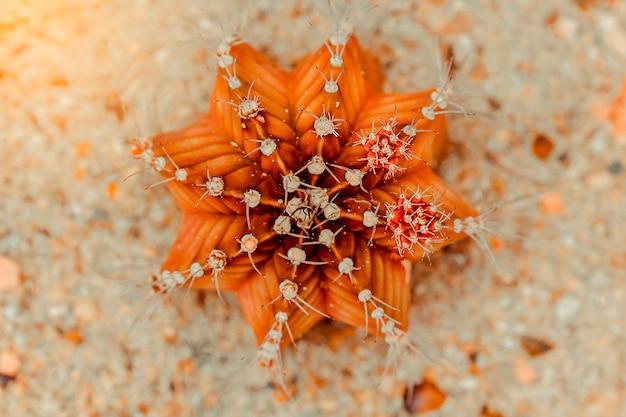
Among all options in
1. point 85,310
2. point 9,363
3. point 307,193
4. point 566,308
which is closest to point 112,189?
point 85,310

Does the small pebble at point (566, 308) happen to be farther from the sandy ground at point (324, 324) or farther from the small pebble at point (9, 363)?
the small pebble at point (9, 363)

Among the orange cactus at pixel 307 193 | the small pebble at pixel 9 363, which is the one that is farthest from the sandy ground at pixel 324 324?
the orange cactus at pixel 307 193

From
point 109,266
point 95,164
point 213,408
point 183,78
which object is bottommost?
point 213,408

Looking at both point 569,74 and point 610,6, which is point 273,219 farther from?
point 610,6

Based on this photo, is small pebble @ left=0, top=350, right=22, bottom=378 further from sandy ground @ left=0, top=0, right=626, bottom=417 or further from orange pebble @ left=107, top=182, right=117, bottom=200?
orange pebble @ left=107, top=182, right=117, bottom=200

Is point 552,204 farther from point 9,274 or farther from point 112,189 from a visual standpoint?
point 9,274

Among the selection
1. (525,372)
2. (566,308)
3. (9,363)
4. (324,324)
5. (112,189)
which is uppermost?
(112,189)

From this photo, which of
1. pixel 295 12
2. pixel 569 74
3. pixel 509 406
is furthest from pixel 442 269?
pixel 295 12
